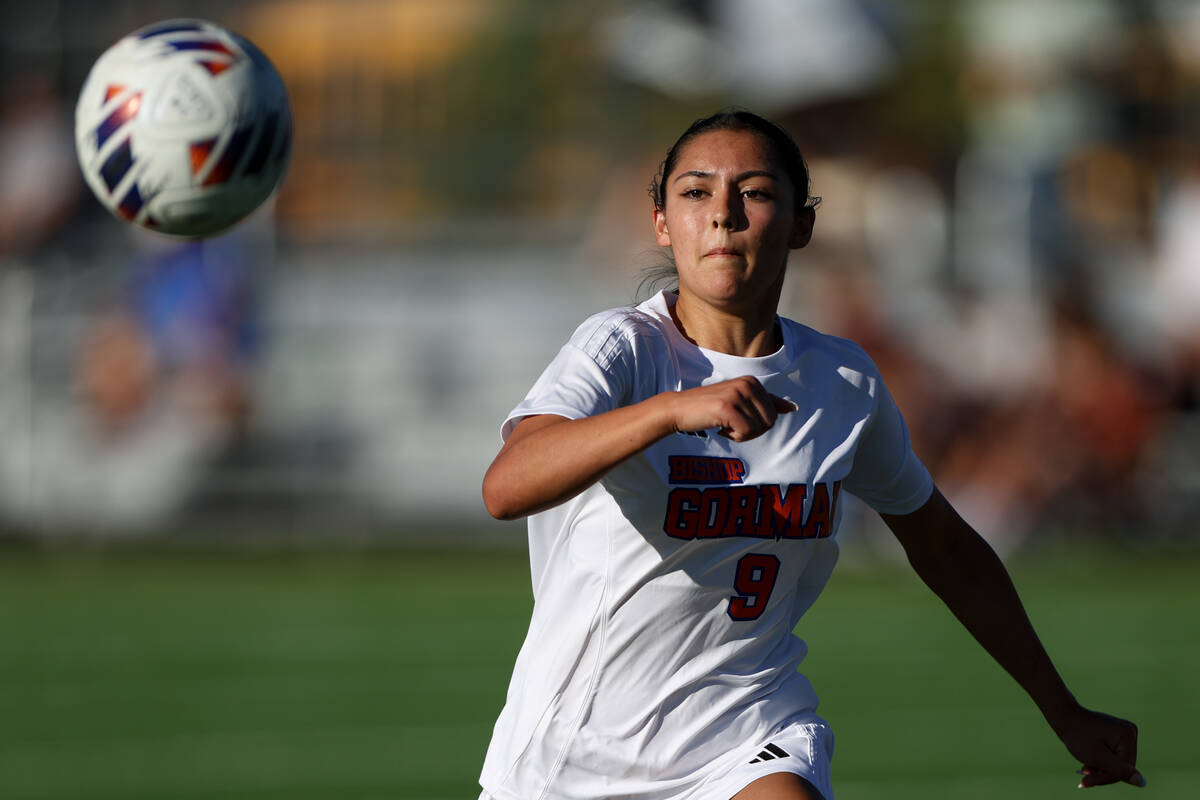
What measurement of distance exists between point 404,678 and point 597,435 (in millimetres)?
7145

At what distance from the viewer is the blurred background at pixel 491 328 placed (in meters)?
11.2

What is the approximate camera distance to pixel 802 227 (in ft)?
12.7

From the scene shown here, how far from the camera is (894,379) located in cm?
1573

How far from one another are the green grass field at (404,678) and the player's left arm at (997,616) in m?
3.02

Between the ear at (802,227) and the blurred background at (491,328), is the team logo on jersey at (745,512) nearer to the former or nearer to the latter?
the ear at (802,227)

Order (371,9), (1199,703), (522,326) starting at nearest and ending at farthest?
(1199,703)
(522,326)
(371,9)

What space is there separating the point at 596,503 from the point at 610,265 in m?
13.8

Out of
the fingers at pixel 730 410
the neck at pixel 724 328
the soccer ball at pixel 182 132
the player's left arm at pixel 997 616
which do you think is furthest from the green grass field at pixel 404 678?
the fingers at pixel 730 410

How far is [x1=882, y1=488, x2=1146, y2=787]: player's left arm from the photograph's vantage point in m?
4.07

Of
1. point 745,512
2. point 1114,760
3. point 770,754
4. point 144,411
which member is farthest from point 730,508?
point 144,411

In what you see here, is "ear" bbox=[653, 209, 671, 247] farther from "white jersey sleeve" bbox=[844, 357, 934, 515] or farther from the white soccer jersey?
"white jersey sleeve" bbox=[844, 357, 934, 515]

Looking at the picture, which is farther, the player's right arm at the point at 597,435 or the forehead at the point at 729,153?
the forehead at the point at 729,153

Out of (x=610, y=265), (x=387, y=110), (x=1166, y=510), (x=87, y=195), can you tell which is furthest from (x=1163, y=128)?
(x=87, y=195)

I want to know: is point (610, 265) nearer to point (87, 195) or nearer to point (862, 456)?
point (87, 195)
